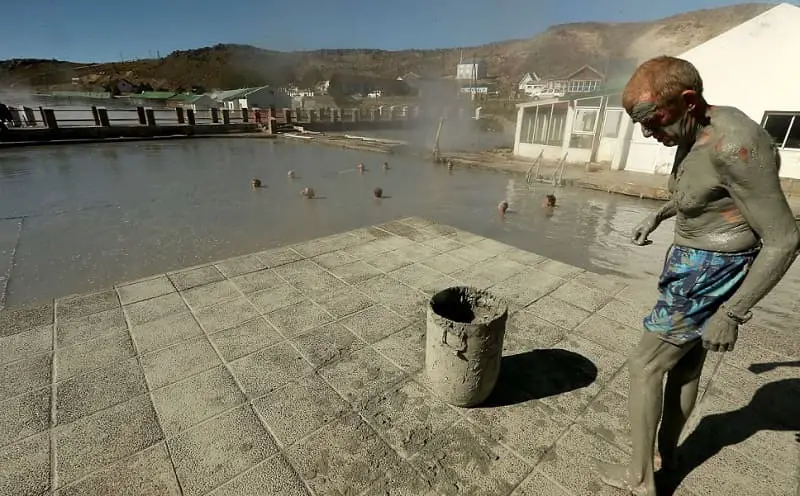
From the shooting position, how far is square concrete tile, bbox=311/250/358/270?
18.1 ft

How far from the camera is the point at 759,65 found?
11.6 m

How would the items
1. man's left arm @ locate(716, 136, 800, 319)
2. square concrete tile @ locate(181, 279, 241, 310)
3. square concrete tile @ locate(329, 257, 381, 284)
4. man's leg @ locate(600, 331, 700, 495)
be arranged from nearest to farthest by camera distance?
man's left arm @ locate(716, 136, 800, 319) → man's leg @ locate(600, 331, 700, 495) → square concrete tile @ locate(181, 279, 241, 310) → square concrete tile @ locate(329, 257, 381, 284)

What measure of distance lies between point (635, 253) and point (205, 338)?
7.99 meters

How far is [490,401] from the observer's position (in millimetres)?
2879

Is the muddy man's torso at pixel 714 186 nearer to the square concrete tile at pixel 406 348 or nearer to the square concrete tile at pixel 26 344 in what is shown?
the square concrete tile at pixel 406 348

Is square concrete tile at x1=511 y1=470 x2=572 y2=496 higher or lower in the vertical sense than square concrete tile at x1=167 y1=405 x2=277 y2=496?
higher

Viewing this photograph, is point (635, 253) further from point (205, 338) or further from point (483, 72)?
point (483, 72)

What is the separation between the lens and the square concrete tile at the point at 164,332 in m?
3.56

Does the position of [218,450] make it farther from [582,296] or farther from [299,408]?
[582,296]

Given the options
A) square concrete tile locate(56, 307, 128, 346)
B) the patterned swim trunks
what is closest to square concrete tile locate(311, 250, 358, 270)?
square concrete tile locate(56, 307, 128, 346)

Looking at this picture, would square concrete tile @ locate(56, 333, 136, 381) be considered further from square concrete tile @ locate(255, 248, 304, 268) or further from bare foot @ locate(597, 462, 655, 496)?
bare foot @ locate(597, 462, 655, 496)

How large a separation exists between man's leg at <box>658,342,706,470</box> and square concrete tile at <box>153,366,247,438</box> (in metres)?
2.91

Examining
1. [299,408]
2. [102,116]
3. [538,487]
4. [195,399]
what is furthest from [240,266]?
[102,116]

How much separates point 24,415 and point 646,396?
13.6 feet
